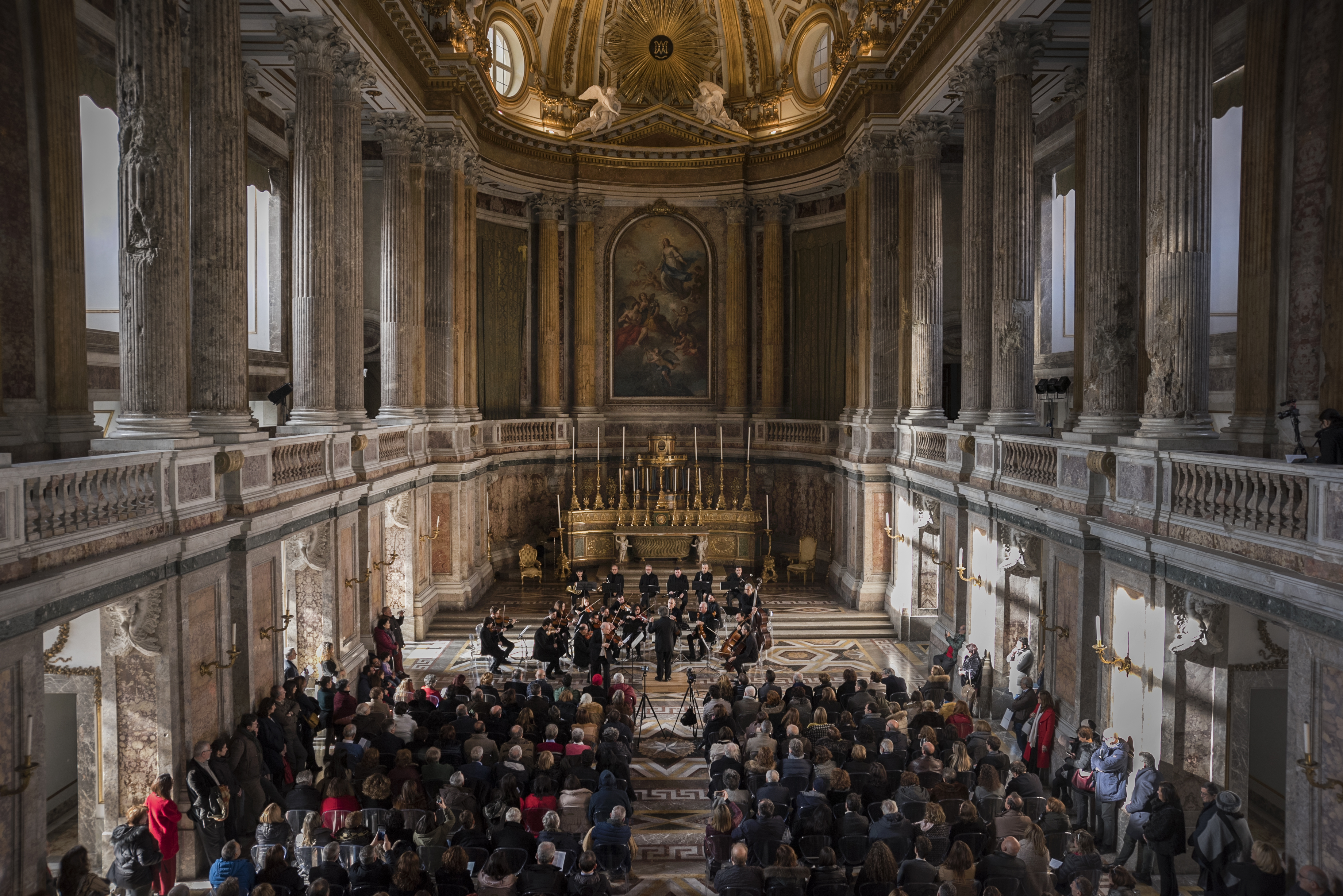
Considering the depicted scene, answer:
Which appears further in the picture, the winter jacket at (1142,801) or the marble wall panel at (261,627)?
the marble wall panel at (261,627)

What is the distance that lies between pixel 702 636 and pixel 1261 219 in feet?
35.2

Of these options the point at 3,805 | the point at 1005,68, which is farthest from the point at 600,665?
the point at 1005,68

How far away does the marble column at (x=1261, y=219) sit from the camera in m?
12.5

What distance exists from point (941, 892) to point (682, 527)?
757 inches

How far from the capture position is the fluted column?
41.4ft

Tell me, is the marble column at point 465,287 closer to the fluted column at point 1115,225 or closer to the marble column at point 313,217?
the marble column at point 313,217

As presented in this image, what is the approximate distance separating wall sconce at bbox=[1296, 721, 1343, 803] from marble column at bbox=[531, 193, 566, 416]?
→ 906 inches

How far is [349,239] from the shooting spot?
17969 millimetres

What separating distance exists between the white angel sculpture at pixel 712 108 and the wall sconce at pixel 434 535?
14152mm

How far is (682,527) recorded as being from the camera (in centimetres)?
2628

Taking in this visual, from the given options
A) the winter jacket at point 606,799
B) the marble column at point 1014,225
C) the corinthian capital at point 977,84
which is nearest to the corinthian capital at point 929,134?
the corinthian capital at point 977,84

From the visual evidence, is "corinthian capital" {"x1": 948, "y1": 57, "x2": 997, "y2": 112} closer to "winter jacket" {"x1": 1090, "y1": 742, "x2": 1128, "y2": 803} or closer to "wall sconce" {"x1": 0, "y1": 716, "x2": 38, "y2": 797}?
"winter jacket" {"x1": 1090, "y1": 742, "x2": 1128, "y2": 803}

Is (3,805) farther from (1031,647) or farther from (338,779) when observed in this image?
(1031,647)

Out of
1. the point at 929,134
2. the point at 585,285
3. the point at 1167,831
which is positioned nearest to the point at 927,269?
the point at 929,134
